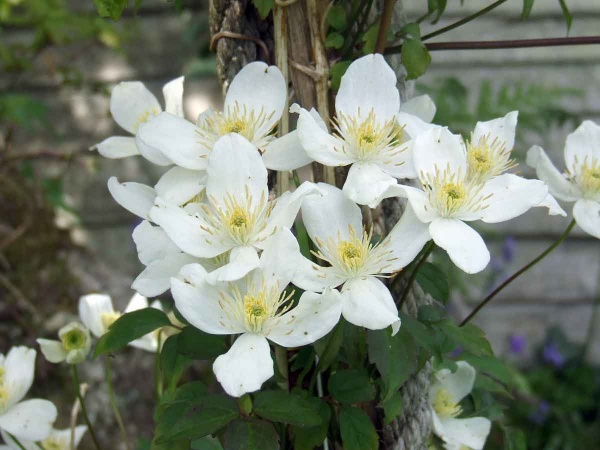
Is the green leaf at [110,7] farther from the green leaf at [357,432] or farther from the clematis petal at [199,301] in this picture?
the green leaf at [357,432]

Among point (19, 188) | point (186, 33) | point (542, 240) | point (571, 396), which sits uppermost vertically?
point (186, 33)

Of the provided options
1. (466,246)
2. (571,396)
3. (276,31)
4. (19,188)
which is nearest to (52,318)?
(19,188)

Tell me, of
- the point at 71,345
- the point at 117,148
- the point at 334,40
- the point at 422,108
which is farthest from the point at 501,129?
the point at 71,345

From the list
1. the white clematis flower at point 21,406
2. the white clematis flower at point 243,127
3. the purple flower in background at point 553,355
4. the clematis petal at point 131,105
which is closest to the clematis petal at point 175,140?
the white clematis flower at point 243,127

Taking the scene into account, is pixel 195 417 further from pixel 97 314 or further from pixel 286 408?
pixel 97 314

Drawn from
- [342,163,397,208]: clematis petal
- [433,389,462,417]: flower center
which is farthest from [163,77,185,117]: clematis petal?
[433,389,462,417]: flower center

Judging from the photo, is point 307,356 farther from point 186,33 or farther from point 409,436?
point 186,33

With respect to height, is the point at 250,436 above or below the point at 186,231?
below
